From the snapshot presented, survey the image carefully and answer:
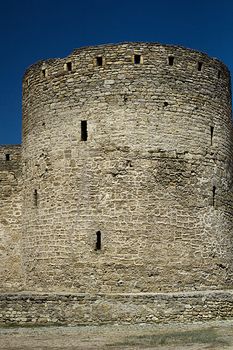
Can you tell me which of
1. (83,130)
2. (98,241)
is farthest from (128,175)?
(98,241)

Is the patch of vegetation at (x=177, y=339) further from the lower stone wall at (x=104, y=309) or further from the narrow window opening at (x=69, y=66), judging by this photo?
the narrow window opening at (x=69, y=66)

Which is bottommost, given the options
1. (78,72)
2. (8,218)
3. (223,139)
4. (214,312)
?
(214,312)

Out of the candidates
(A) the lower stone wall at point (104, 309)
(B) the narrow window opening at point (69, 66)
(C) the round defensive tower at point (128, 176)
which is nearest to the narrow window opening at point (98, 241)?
(C) the round defensive tower at point (128, 176)

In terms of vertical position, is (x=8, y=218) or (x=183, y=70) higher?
(x=183, y=70)

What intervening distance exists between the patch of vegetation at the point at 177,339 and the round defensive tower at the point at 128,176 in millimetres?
4433

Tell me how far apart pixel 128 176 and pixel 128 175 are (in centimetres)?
3

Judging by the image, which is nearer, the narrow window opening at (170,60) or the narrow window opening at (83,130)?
the narrow window opening at (83,130)

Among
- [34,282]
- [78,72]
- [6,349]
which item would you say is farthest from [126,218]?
[6,349]

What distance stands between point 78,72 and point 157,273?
6302 mm

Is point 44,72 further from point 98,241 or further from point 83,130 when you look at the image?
point 98,241

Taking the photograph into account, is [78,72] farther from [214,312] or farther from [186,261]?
[214,312]

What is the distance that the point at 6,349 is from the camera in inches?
440

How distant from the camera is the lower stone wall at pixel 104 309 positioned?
14.8 metres

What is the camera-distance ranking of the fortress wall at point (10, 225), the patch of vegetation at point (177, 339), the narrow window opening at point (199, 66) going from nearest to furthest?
the patch of vegetation at point (177, 339) < the narrow window opening at point (199, 66) < the fortress wall at point (10, 225)
